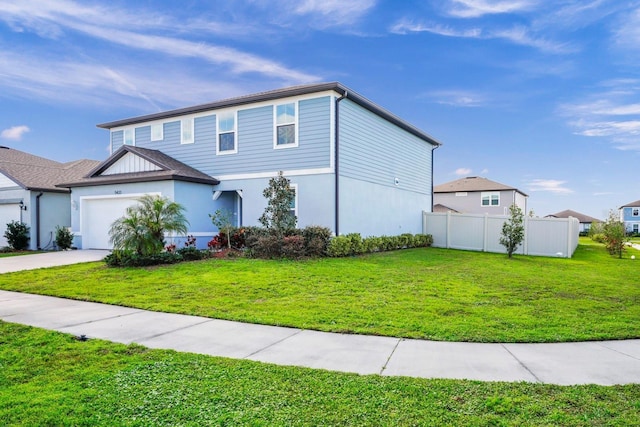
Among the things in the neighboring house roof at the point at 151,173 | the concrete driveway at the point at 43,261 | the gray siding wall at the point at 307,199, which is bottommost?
the concrete driveway at the point at 43,261

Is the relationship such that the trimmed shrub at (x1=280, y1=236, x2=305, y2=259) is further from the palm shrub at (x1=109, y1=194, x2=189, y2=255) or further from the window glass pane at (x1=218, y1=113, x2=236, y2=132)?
the window glass pane at (x1=218, y1=113, x2=236, y2=132)

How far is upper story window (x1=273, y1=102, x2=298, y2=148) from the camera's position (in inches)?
573

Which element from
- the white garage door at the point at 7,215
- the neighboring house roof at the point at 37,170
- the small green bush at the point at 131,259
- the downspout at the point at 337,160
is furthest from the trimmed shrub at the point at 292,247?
the white garage door at the point at 7,215

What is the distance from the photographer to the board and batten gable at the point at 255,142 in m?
14.0

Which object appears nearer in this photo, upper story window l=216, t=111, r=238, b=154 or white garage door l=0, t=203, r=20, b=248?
upper story window l=216, t=111, r=238, b=154

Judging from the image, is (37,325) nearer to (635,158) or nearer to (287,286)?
(287,286)

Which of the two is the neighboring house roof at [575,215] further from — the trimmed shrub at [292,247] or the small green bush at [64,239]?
the small green bush at [64,239]

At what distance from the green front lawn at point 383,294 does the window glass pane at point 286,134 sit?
197 inches

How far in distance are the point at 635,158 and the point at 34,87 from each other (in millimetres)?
33076

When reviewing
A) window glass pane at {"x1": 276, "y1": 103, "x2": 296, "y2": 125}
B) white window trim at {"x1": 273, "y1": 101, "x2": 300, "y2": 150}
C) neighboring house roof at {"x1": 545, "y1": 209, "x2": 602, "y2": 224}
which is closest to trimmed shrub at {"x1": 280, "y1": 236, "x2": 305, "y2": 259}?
white window trim at {"x1": 273, "y1": 101, "x2": 300, "y2": 150}

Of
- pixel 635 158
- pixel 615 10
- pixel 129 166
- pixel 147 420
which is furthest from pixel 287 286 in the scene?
pixel 635 158

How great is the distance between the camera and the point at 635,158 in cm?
2402

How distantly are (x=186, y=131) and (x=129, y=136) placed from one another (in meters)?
3.80

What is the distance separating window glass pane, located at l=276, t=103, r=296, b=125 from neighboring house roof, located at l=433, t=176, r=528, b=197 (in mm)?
Result: 26934
